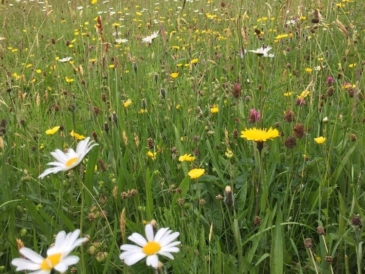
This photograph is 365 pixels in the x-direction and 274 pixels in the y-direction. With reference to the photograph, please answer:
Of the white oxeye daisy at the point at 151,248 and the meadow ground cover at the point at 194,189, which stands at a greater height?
the white oxeye daisy at the point at 151,248

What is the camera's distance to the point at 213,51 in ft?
8.95

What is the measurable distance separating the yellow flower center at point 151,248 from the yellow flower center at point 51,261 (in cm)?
13

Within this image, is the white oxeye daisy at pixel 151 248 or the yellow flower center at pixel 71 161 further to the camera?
the yellow flower center at pixel 71 161

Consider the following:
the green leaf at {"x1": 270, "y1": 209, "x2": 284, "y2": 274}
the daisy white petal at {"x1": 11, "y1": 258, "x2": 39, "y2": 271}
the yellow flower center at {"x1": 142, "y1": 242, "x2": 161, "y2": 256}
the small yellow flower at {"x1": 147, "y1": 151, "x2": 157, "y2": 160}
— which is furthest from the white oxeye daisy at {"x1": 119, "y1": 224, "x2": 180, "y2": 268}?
the small yellow flower at {"x1": 147, "y1": 151, "x2": 157, "y2": 160}

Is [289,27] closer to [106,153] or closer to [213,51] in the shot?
[213,51]

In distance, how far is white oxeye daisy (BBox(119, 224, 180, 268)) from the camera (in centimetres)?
66

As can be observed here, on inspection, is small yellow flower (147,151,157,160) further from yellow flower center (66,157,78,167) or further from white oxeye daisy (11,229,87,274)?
white oxeye daisy (11,229,87,274)

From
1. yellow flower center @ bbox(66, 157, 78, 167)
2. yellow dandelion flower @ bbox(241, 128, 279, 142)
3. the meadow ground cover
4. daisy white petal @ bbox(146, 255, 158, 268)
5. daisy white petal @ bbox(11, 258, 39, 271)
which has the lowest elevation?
the meadow ground cover

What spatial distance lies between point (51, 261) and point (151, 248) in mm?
154

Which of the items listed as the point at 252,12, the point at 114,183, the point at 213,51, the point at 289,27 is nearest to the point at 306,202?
the point at 114,183

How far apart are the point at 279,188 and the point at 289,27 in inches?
69.4

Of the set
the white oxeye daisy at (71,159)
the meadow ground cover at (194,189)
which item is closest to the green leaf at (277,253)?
the meadow ground cover at (194,189)

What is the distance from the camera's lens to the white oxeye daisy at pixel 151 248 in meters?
0.66

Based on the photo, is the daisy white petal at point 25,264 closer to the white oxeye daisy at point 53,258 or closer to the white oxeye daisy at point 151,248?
the white oxeye daisy at point 53,258
